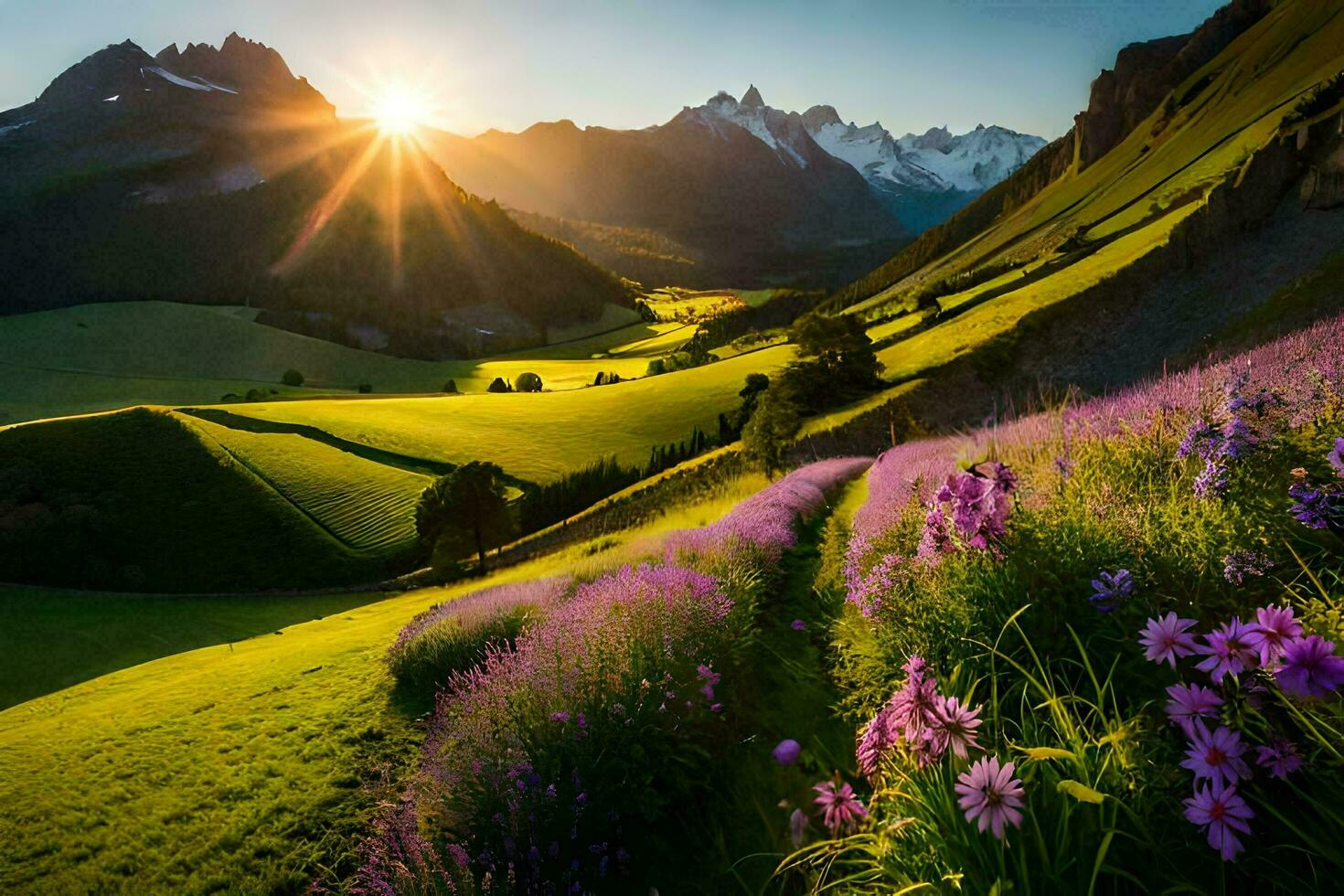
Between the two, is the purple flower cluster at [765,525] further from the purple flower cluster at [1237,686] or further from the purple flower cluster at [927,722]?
the purple flower cluster at [1237,686]

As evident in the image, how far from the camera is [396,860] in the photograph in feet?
13.4

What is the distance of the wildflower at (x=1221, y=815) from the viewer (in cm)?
182

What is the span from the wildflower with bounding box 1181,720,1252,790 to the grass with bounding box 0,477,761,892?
5.53 m

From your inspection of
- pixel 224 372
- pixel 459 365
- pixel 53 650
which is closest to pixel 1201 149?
pixel 53 650

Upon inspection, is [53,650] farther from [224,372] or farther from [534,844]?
[224,372]

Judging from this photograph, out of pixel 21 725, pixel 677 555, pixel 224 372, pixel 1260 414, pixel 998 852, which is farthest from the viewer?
pixel 224 372

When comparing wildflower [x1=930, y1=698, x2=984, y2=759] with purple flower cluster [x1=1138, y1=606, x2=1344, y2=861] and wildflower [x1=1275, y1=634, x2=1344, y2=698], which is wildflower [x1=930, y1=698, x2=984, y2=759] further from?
wildflower [x1=1275, y1=634, x2=1344, y2=698]

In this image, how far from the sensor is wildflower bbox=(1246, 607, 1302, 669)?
6.05 ft

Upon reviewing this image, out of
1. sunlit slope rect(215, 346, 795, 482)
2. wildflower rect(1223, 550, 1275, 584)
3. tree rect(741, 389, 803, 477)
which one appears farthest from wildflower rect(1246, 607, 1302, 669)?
sunlit slope rect(215, 346, 795, 482)

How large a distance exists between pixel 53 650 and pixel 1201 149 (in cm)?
12605

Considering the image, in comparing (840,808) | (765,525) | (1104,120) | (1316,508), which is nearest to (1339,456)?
(1316,508)

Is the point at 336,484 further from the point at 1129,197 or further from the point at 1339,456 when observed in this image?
the point at 1129,197

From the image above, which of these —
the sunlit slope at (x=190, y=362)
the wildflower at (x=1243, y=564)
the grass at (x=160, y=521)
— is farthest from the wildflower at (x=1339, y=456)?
the sunlit slope at (x=190, y=362)

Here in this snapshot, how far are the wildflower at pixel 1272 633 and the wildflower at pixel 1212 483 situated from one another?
314cm
